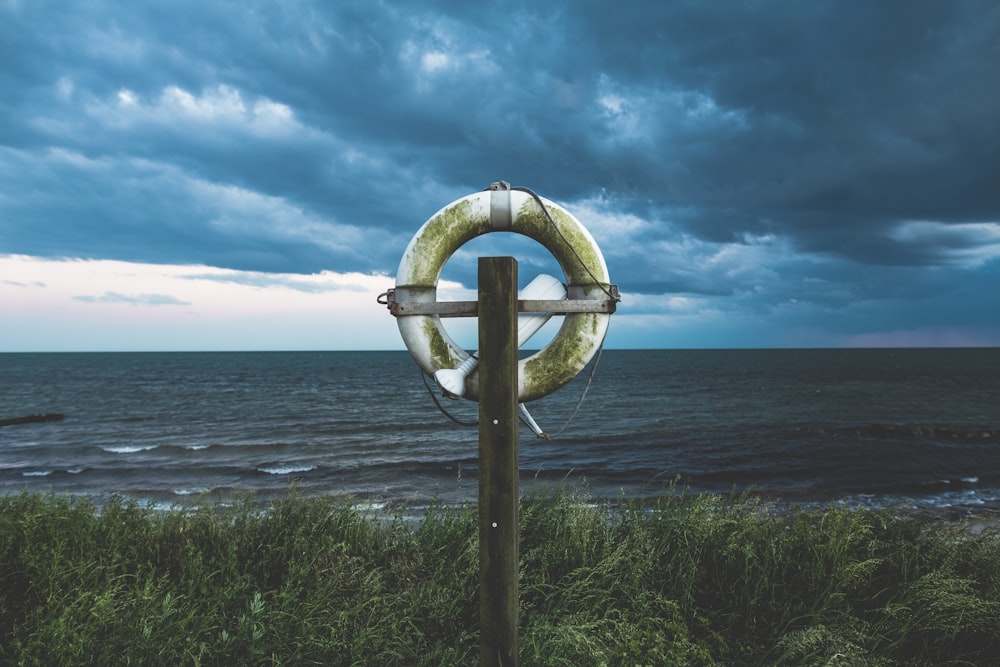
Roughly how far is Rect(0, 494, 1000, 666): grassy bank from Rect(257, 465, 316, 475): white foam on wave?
8.86 m

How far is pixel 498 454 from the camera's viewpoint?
2.50 meters

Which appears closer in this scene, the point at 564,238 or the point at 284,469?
the point at 564,238

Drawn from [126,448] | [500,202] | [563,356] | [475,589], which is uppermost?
[500,202]

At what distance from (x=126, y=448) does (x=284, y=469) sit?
6.87 metres

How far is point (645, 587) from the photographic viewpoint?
3521mm

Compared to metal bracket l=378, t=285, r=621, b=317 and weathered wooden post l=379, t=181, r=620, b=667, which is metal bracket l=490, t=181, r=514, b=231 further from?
metal bracket l=378, t=285, r=621, b=317

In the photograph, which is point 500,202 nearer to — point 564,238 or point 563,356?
point 564,238

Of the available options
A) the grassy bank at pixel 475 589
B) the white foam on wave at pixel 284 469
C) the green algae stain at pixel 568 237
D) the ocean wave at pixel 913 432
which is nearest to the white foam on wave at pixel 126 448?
the white foam on wave at pixel 284 469

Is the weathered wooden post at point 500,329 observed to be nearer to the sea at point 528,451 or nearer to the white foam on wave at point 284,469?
the sea at point 528,451

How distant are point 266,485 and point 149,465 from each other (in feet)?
15.0

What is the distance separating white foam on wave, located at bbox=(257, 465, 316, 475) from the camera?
13250 millimetres

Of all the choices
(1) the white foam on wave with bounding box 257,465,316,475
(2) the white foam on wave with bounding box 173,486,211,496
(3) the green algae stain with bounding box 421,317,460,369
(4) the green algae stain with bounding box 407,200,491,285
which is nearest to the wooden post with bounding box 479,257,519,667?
(3) the green algae stain with bounding box 421,317,460,369

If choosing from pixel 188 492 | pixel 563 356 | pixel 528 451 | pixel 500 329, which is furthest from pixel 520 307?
pixel 528 451

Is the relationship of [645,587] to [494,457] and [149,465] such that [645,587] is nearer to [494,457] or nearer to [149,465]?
[494,457]
